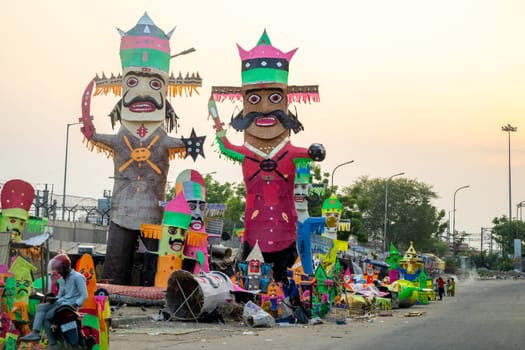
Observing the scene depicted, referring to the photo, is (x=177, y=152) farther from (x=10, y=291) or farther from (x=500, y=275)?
(x=500, y=275)

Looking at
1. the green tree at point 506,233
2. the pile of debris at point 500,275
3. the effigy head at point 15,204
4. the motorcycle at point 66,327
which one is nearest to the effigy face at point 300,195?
the effigy head at point 15,204

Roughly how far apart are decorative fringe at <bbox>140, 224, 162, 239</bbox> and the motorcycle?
12832mm

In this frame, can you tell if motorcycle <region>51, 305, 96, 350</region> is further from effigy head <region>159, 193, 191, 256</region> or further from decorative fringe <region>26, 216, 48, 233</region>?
effigy head <region>159, 193, 191, 256</region>

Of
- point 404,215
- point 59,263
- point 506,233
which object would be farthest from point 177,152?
point 506,233

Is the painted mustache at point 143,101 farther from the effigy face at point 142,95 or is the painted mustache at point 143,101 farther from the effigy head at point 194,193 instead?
the effigy head at point 194,193

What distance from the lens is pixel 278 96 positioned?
2489 cm

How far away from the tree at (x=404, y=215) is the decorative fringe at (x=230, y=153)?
6211cm

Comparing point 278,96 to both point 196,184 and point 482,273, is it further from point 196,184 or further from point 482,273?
point 482,273

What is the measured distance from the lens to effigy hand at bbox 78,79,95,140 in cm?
2472

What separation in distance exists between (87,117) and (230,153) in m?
4.61

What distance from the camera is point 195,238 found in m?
23.7

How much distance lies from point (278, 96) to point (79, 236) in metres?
16.7

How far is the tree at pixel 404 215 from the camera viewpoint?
3435 inches

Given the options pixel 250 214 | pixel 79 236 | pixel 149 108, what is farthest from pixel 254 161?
pixel 79 236
